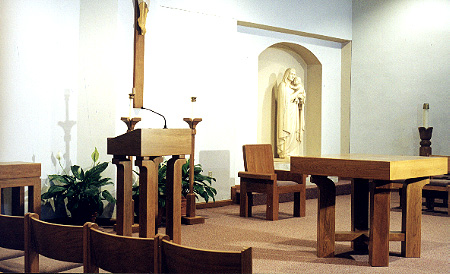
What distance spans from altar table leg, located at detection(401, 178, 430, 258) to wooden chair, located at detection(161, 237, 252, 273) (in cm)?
262

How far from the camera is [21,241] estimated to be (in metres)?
2.42

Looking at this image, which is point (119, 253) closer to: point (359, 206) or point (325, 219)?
point (325, 219)

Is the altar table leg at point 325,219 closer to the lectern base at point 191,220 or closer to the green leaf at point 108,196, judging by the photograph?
the lectern base at point 191,220

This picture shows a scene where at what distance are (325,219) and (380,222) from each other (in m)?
0.46

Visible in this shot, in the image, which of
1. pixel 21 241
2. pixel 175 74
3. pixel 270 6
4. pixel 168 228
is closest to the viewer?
pixel 21 241

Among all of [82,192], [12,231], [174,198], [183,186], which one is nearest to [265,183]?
[183,186]

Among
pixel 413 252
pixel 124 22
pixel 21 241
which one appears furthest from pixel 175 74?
pixel 21 241

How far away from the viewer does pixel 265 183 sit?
593 cm

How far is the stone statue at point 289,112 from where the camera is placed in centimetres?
819

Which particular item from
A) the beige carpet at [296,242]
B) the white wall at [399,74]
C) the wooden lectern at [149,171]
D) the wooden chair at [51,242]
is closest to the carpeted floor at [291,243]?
the beige carpet at [296,242]

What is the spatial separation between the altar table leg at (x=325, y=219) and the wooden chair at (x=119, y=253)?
7.60ft

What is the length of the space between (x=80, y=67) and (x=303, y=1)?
400 cm

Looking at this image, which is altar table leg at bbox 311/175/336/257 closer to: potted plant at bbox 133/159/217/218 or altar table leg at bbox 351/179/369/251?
altar table leg at bbox 351/179/369/251

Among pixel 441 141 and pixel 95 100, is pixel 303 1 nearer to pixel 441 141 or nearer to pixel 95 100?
pixel 441 141
